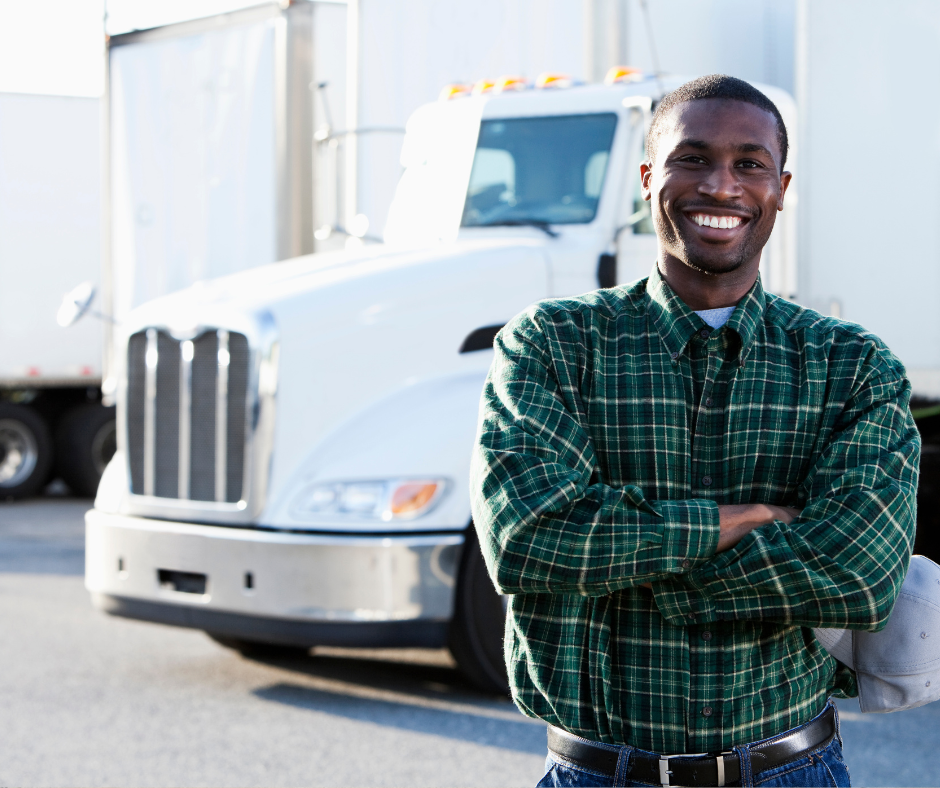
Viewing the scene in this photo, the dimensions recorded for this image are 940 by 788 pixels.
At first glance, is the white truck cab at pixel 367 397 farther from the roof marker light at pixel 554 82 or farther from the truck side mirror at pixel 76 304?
the truck side mirror at pixel 76 304

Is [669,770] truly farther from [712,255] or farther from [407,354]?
[407,354]

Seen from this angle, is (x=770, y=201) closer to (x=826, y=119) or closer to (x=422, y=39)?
(x=826, y=119)

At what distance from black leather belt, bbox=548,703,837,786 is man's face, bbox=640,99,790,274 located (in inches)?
30.9

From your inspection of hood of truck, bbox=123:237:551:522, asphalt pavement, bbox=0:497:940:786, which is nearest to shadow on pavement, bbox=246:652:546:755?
asphalt pavement, bbox=0:497:940:786

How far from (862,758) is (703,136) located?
3.34m

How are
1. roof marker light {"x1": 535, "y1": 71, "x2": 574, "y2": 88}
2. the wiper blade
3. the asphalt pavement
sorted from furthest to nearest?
1. roof marker light {"x1": 535, "y1": 71, "x2": 574, "y2": 88}
2. the wiper blade
3. the asphalt pavement

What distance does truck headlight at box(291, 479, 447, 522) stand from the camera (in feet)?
17.5

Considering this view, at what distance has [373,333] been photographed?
568cm

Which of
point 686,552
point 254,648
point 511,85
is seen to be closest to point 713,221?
point 686,552

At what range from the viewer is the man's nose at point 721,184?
219cm

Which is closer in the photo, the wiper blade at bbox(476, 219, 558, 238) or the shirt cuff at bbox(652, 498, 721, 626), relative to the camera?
the shirt cuff at bbox(652, 498, 721, 626)

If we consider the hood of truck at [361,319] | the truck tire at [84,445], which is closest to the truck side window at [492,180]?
the hood of truck at [361,319]

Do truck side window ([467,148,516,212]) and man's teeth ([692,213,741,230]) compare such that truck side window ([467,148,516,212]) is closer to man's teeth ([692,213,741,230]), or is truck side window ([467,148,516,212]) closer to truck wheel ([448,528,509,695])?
truck wheel ([448,528,509,695])

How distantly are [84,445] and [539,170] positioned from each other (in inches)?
372
